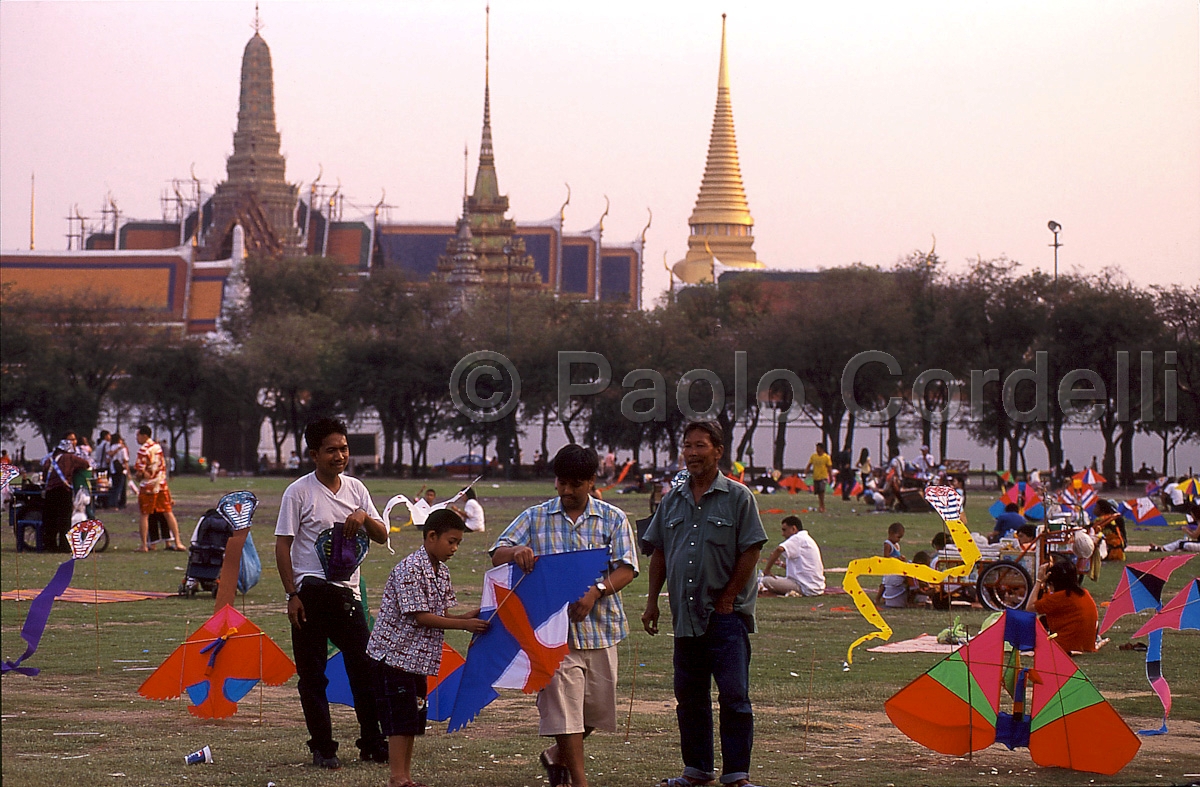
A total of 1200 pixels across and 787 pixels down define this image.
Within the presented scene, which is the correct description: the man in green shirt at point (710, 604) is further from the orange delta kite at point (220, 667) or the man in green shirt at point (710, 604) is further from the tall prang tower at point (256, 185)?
the tall prang tower at point (256, 185)

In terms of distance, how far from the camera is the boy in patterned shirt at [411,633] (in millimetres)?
6145

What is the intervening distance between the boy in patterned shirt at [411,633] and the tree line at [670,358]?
36.4 meters

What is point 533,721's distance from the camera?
794 centimetres

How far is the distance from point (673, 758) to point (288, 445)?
61.2 m

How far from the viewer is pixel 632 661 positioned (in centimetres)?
1002

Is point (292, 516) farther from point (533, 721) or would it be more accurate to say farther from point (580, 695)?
point (533, 721)

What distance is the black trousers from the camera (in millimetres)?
6816

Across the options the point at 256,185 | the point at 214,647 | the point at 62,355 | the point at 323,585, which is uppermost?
the point at 256,185

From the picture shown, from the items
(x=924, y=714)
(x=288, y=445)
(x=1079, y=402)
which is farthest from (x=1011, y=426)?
(x=924, y=714)

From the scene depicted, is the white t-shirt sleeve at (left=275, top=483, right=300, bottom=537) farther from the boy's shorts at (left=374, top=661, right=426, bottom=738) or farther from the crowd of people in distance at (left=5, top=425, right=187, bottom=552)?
the crowd of people in distance at (left=5, top=425, right=187, bottom=552)

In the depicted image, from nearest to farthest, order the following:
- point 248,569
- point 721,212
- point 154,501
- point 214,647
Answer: point 214,647 < point 248,569 < point 154,501 < point 721,212

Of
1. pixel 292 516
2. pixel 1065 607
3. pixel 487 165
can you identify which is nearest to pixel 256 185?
pixel 487 165

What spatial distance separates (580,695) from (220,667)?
2.37 meters

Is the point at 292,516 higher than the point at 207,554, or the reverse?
the point at 292,516
